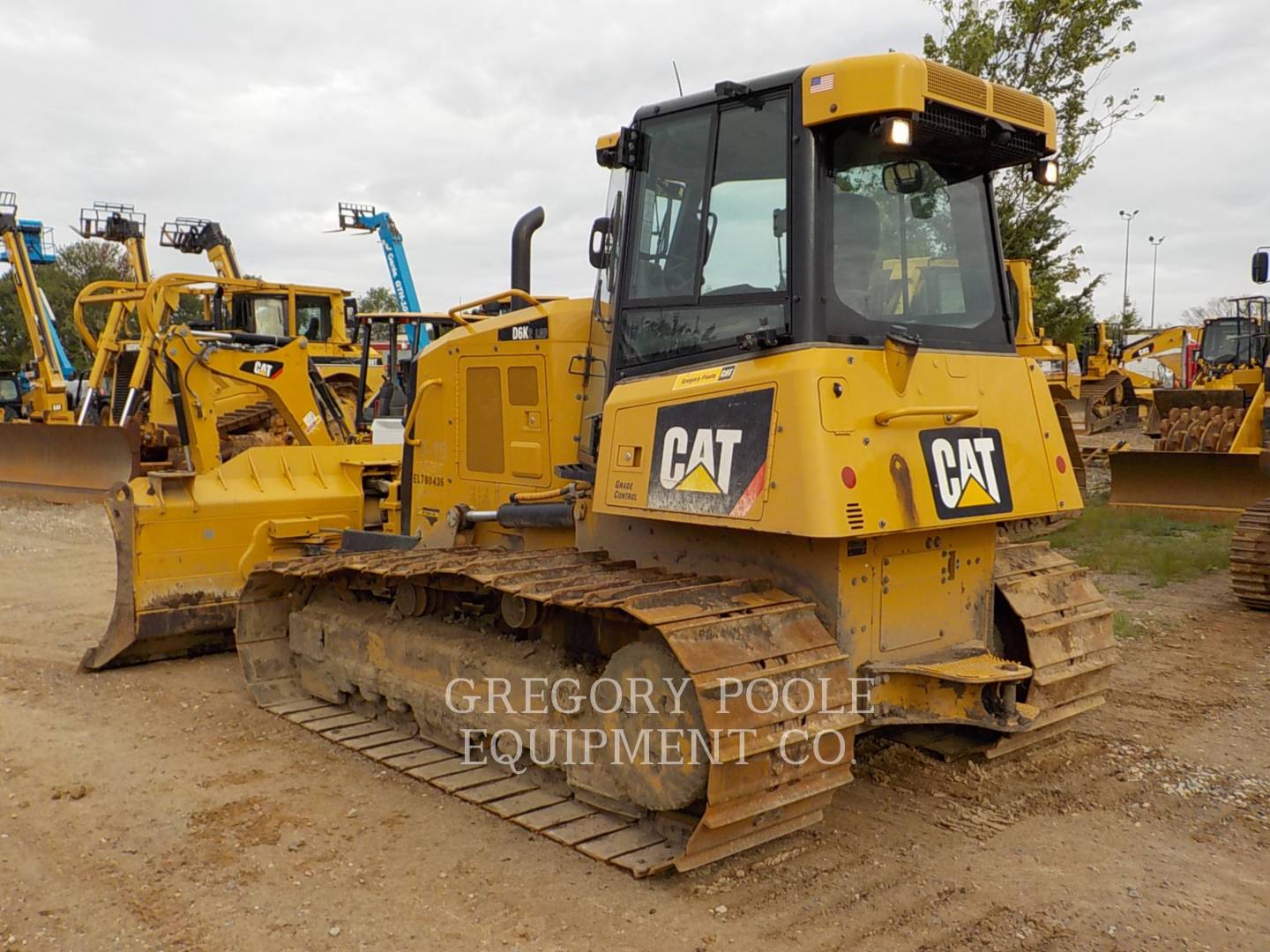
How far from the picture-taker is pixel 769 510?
12.5ft

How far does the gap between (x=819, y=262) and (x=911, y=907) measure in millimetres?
2223

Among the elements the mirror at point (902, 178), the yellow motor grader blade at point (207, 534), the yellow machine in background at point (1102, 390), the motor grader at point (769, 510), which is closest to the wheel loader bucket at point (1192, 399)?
the motor grader at point (769, 510)

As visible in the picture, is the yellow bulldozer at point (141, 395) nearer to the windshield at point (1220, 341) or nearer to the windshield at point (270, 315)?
the windshield at point (270, 315)

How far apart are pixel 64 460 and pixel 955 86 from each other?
13749 millimetres

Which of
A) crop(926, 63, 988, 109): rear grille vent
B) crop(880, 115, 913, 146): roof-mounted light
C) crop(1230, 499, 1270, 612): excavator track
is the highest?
crop(926, 63, 988, 109): rear grille vent

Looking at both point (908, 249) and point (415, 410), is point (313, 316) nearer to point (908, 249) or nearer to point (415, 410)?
point (415, 410)

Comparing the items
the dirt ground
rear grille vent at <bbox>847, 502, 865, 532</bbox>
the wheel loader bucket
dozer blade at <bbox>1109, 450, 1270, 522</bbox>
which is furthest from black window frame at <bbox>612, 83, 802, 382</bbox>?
the wheel loader bucket

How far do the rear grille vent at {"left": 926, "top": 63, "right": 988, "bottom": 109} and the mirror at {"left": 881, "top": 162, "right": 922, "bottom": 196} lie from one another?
0.30 m

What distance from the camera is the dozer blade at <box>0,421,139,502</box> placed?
13.9 metres

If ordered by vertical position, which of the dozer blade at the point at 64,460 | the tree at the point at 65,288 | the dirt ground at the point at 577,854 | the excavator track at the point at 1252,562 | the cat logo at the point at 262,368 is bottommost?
the dirt ground at the point at 577,854

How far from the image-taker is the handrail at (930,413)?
3920 mm

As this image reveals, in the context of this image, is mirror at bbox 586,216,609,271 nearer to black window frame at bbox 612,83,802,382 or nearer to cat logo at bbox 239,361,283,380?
black window frame at bbox 612,83,802,382

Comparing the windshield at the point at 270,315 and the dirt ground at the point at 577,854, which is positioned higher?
the windshield at the point at 270,315

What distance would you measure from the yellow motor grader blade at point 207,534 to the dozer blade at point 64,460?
749cm
